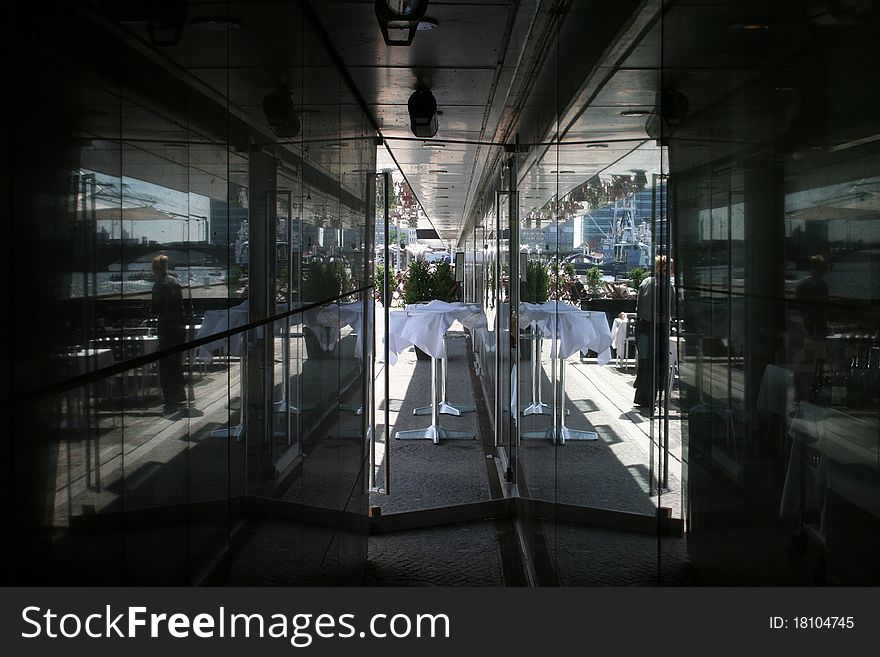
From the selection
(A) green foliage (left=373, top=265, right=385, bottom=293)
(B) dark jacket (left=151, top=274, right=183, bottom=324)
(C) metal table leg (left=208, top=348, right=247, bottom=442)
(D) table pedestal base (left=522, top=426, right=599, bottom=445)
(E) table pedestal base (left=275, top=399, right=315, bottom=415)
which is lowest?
(D) table pedestal base (left=522, top=426, right=599, bottom=445)

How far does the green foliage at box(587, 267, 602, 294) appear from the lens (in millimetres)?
3047

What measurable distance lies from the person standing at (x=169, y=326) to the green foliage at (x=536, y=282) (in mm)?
3082

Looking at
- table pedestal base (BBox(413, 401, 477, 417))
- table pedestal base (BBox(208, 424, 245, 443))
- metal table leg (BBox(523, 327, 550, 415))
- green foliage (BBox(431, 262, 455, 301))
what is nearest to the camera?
table pedestal base (BBox(208, 424, 245, 443))

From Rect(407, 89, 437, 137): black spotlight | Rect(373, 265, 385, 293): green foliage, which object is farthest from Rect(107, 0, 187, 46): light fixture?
Rect(373, 265, 385, 293): green foliage

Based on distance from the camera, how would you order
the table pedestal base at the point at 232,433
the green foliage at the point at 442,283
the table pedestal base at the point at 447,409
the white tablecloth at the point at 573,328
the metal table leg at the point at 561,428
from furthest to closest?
the green foliage at the point at 442,283, the table pedestal base at the point at 447,409, the metal table leg at the point at 561,428, the white tablecloth at the point at 573,328, the table pedestal base at the point at 232,433

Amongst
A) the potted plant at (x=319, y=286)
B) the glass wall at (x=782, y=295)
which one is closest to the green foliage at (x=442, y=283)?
the potted plant at (x=319, y=286)

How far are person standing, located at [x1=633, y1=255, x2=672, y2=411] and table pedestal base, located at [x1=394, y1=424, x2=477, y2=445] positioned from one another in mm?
7123

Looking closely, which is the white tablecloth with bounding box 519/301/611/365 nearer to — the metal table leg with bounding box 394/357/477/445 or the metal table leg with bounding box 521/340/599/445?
the metal table leg with bounding box 521/340/599/445

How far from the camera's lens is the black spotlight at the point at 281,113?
256cm

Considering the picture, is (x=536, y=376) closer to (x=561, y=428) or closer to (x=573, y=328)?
(x=561, y=428)

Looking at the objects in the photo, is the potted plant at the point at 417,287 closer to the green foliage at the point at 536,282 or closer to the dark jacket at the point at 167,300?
the green foliage at the point at 536,282

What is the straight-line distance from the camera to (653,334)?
223 cm

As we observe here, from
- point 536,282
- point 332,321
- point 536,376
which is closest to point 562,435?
point 332,321
